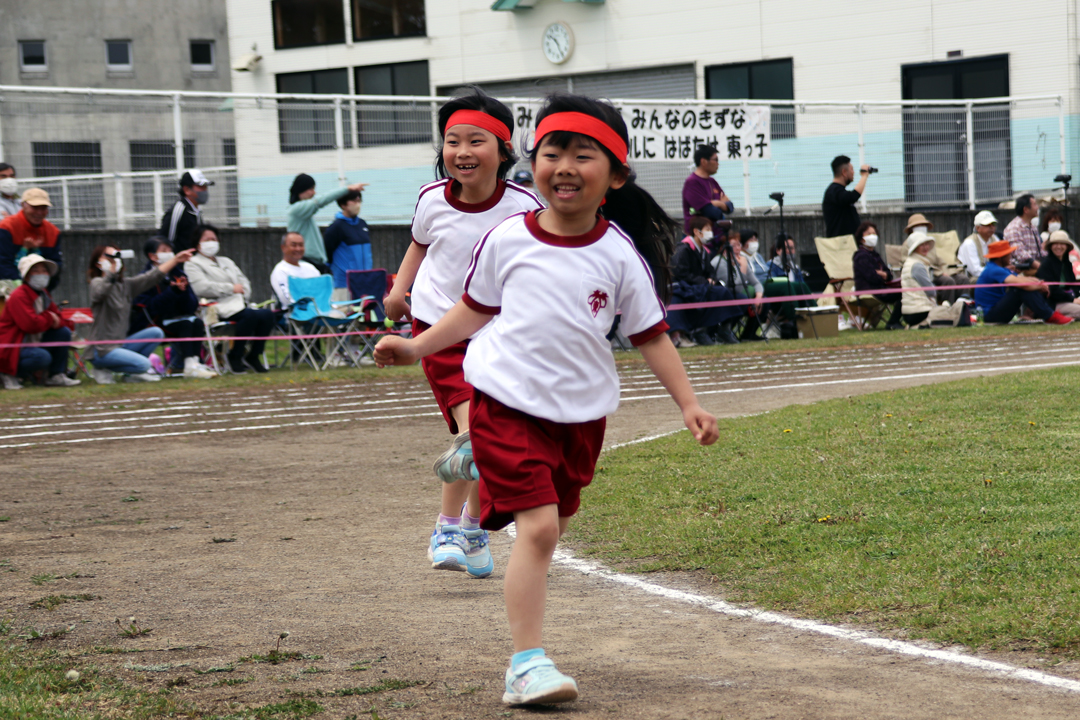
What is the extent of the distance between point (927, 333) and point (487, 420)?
1492 centimetres

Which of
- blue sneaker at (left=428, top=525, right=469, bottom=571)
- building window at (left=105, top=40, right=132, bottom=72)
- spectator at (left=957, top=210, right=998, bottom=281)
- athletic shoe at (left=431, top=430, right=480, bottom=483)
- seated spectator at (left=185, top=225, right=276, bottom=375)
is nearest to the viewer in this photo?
athletic shoe at (left=431, top=430, right=480, bottom=483)

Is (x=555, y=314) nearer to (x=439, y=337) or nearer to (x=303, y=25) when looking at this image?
(x=439, y=337)

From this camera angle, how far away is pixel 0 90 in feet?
54.7

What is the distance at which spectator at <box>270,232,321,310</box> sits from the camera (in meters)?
15.5

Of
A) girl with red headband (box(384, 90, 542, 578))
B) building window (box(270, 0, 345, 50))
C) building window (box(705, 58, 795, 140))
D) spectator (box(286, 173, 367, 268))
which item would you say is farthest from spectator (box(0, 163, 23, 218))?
building window (box(270, 0, 345, 50))

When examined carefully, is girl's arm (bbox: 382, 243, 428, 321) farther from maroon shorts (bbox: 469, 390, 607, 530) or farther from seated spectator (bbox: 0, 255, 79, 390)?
seated spectator (bbox: 0, 255, 79, 390)

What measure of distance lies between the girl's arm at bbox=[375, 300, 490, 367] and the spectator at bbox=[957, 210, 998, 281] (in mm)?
17983

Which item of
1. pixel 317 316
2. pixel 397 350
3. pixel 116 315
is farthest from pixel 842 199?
pixel 397 350

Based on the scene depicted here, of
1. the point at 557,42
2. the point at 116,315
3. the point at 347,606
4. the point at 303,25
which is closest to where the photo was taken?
the point at 347,606

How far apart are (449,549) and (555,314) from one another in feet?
5.88

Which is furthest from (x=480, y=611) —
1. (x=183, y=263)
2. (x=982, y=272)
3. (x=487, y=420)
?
(x=982, y=272)

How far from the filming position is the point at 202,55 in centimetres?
5022

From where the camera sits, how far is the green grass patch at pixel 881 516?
4.42 meters

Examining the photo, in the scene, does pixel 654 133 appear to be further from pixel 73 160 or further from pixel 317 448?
pixel 317 448
